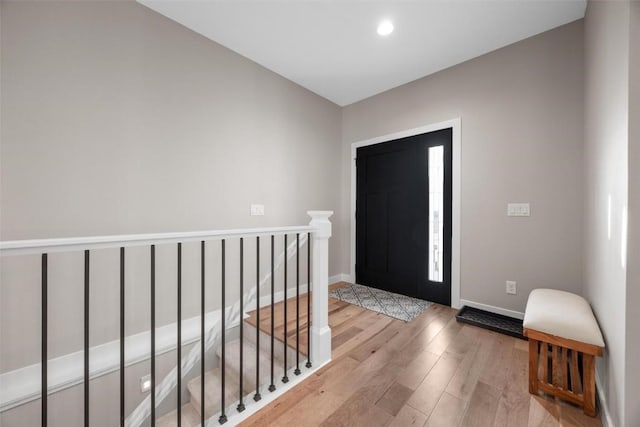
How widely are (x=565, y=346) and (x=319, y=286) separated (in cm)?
139

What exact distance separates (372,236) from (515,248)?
153 centimetres

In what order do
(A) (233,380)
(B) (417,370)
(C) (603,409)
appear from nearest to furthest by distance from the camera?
(C) (603,409) → (B) (417,370) → (A) (233,380)

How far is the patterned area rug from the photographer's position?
8.25ft

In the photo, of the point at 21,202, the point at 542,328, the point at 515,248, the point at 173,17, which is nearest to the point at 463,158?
the point at 515,248

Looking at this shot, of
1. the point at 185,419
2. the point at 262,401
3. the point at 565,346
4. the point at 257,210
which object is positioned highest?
the point at 257,210

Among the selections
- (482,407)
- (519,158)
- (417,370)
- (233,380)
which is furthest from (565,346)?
(233,380)

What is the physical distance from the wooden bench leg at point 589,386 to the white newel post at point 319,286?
1.41 meters

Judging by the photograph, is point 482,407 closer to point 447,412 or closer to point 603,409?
point 447,412

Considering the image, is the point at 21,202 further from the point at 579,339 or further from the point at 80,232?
the point at 579,339

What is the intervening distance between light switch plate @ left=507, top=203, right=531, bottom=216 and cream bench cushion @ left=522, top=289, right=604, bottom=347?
0.82 m

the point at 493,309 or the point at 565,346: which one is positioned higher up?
the point at 565,346

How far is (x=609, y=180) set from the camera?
1280mm

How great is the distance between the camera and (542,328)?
4.51ft

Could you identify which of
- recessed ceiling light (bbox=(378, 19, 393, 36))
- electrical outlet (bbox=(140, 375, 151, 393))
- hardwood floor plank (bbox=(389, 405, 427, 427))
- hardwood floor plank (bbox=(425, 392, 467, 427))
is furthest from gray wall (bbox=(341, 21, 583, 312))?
electrical outlet (bbox=(140, 375, 151, 393))
